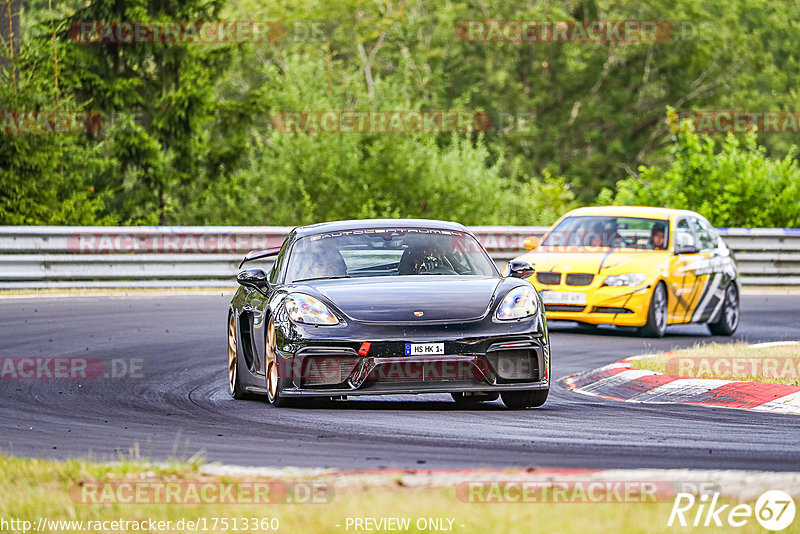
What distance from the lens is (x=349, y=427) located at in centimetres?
842

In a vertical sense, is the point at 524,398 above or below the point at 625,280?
above

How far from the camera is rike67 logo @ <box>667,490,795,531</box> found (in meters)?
5.04

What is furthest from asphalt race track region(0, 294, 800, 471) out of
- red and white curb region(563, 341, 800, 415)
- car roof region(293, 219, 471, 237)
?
car roof region(293, 219, 471, 237)

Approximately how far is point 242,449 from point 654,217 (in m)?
11.4

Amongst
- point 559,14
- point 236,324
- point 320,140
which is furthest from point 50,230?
point 559,14

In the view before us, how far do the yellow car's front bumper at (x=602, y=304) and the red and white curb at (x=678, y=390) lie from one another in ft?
14.6

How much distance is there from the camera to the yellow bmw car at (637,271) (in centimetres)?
1672

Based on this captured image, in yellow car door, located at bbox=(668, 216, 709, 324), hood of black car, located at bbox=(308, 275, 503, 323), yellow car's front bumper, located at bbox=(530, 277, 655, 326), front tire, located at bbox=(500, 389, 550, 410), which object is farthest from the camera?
yellow car door, located at bbox=(668, 216, 709, 324)

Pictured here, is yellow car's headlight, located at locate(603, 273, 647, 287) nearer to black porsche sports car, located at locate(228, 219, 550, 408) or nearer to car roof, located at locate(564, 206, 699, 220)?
car roof, located at locate(564, 206, 699, 220)

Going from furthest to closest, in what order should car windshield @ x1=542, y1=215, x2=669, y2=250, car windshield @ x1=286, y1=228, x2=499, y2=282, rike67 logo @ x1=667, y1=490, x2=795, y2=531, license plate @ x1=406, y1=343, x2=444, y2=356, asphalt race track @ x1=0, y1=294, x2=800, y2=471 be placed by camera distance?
1. car windshield @ x1=542, y1=215, x2=669, y2=250
2. car windshield @ x1=286, y1=228, x2=499, y2=282
3. license plate @ x1=406, y1=343, x2=444, y2=356
4. asphalt race track @ x1=0, y1=294, x2=800, y2=471
5. rike67 logo @ x1=667, y1=490, x2=795, y2=531

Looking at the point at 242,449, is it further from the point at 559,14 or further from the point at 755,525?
the point at 559,14

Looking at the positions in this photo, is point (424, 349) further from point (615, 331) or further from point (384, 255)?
point (615, 331)

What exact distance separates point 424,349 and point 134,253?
1330 cm

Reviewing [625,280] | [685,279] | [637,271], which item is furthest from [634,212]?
[625,280]
